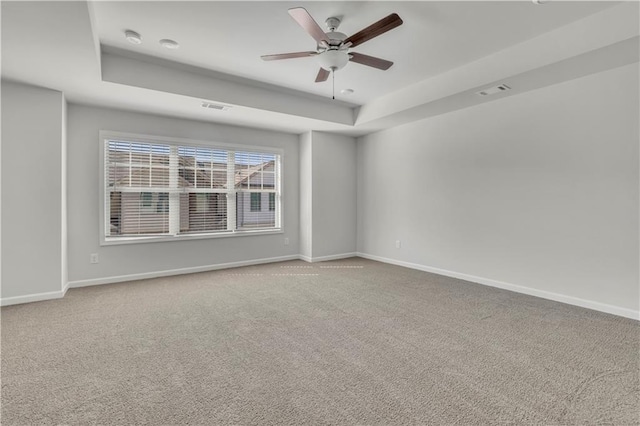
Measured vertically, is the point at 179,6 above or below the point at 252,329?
above

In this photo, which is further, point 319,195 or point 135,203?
point 319,195

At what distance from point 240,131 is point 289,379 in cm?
436

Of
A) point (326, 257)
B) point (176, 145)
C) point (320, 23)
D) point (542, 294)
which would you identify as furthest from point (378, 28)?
point (326, 257)

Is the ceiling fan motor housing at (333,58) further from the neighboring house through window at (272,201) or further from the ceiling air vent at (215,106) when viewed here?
the neighboring house through window at (272,201)

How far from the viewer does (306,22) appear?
227cm

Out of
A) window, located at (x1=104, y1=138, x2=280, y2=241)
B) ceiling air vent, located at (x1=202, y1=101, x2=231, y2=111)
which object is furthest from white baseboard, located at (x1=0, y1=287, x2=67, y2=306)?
ceiling air vent, located at (x1=202, y1=101, x2=231, y2=111)

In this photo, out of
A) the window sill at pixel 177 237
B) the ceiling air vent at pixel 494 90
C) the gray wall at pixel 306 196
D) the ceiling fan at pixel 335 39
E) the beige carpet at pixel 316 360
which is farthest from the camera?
the gray wall at pixel 306 196

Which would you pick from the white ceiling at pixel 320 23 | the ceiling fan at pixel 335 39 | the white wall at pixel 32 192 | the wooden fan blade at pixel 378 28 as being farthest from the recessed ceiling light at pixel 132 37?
the wooden fan blade at pixel 378 28

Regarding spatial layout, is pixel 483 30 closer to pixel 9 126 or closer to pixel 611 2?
pixel 611 2

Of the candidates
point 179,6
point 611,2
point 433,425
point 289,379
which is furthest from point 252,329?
point 611,2

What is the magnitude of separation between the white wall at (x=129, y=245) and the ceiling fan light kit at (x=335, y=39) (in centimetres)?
261

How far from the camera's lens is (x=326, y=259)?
590 centimetres

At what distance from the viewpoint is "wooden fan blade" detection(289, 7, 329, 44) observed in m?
2.13

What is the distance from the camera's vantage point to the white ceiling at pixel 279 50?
2494mm
